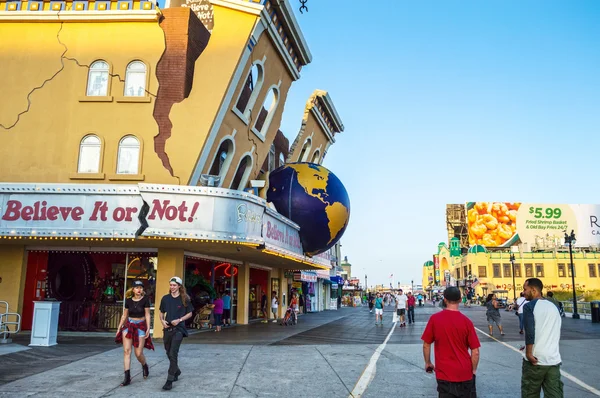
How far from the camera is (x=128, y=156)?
16.9 meters

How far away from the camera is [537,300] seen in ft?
18.4

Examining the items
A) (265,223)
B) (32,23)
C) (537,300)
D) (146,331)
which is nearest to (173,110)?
(265,223)

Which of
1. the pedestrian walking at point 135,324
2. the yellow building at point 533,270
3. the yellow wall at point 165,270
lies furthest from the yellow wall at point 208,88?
the yellow building at point 533,270

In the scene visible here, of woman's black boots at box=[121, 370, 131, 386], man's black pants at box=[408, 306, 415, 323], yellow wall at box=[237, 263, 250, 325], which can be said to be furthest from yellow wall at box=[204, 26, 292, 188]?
man's black pants at box=[408, 306, 415, 323]

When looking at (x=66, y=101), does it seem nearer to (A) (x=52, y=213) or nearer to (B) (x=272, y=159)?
(A) (x=52, y=213)

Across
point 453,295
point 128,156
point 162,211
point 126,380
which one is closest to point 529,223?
point 128,156

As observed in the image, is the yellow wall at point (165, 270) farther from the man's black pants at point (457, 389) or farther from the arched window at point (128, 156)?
the man's black pants at point (457, 389)

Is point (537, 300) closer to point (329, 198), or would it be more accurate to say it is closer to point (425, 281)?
point (329, 198)

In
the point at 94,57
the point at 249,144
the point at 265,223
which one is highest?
the point at 94,57

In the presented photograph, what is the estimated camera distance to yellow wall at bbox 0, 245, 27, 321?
16984 millimetres

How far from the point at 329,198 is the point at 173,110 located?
25.9 ft

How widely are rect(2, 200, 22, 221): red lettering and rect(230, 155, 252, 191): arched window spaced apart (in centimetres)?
839

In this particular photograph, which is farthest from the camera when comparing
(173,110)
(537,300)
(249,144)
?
(249,144)

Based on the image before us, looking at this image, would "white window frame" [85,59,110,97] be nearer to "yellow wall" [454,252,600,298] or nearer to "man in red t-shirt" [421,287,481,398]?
"man in red t-shirt" [421,287,481,398]
